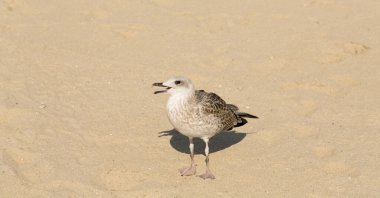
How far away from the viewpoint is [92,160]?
7.49 m

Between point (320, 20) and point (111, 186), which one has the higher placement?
point (320, 20)

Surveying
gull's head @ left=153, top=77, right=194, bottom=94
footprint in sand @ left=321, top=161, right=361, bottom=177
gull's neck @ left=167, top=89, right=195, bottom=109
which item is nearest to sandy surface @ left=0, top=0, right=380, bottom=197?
footprint in sand @ left=321, top=161, right=361, bottom=177

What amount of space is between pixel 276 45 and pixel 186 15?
82.4 inches

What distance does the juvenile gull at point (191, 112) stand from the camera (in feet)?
23.4

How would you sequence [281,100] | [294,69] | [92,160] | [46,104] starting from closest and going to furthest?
1. [92,160]
2. [46,104]
3. [281,100]
4. [294,69]

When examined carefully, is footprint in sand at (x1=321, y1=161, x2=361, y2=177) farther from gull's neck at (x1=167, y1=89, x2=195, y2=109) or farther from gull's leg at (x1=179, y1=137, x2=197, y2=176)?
gull's neck at (x1=167, y1=89, x2=195, y2=109)

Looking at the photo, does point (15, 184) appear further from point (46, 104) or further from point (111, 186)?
point (46, 104)

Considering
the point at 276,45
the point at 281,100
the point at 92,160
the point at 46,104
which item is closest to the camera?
the point at 92,160

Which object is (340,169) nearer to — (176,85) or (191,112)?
(191,112)

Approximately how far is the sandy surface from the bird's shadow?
3 cm

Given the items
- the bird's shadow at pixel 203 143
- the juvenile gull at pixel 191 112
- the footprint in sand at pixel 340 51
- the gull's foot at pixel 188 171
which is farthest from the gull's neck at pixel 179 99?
the footprint in sand at pixel 340 51

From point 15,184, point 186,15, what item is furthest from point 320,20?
point 15,184

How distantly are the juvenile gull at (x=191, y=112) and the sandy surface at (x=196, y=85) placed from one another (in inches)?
19.9

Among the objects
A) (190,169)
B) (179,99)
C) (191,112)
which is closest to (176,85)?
(179,99)
